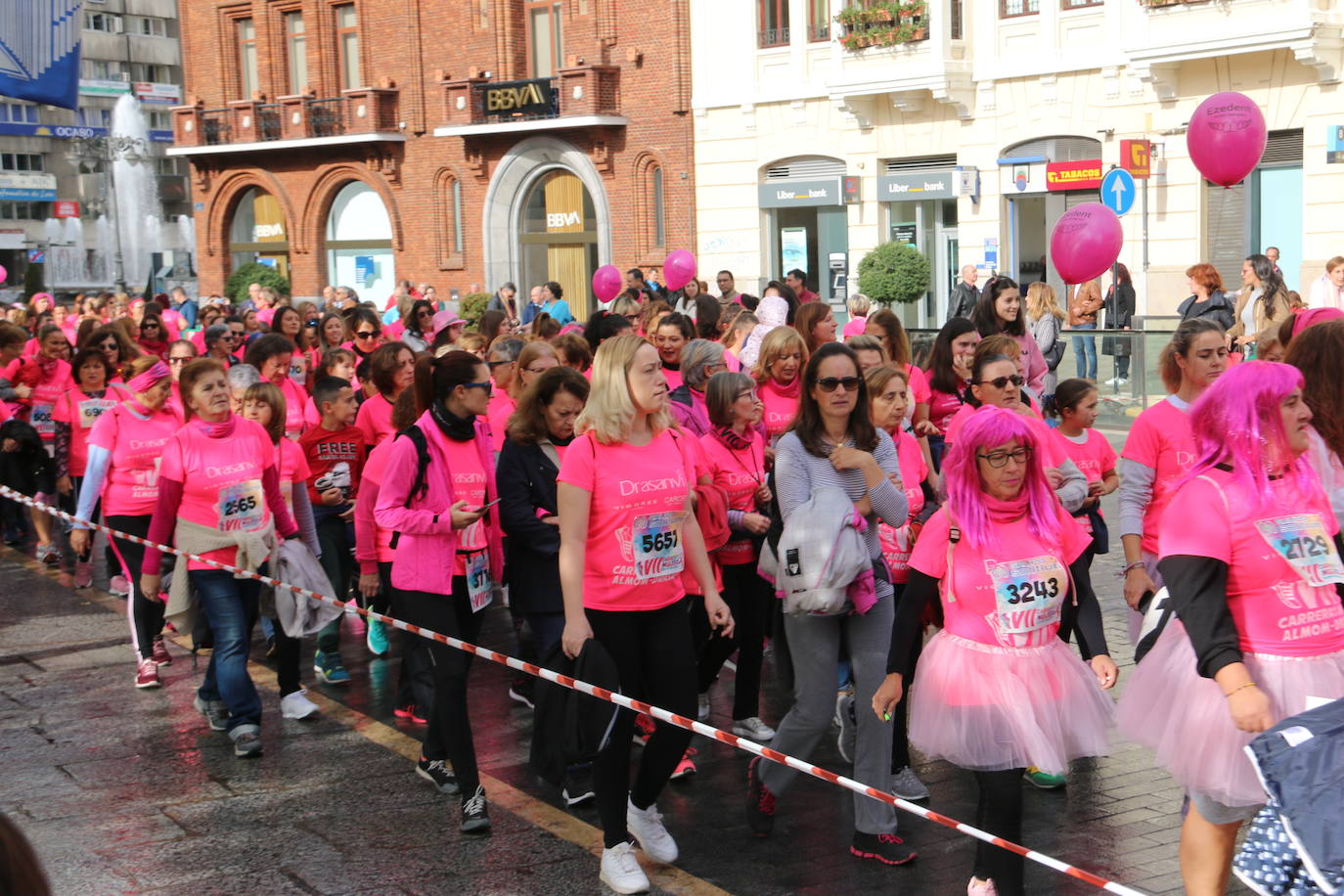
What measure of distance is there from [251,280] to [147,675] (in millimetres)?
31880

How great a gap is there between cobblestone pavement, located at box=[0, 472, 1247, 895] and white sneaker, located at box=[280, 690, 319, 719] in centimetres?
6

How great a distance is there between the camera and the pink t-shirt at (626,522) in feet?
17.8

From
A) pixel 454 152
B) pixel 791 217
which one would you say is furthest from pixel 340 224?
pixel 791 217

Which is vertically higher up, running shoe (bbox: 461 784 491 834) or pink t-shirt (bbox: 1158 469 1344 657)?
pink t-shirt (bbox: 1158 469 1344 657)

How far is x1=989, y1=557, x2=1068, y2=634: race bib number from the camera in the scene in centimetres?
480

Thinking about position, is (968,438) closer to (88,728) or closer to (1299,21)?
(88,728)

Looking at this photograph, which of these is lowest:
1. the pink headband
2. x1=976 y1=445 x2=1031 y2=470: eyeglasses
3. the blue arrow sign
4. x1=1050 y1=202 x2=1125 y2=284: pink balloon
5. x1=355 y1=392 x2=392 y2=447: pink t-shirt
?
x1=355 y1=392 x2=392 y2=447: pink t-shirt

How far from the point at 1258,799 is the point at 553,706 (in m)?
2.30

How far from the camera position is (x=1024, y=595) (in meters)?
4.82

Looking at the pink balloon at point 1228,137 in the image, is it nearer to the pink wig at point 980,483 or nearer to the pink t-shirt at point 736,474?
the pink t-shirt at point 736,474

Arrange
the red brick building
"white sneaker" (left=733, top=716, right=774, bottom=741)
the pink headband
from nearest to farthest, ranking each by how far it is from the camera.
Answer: "white sneaker" (left=733, top=716, right=774, bottom=741) < the pink headband < the red brick building

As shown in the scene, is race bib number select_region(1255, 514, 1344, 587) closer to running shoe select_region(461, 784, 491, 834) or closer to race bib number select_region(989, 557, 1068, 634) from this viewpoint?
race bib number select_region(989, 557, 1068, 634)

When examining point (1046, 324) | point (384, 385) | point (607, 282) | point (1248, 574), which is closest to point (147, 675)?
point (384, 385)

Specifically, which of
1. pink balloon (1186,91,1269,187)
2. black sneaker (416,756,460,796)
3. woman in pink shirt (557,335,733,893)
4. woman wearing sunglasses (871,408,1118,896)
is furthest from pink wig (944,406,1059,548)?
pink balloon (1186,91,1269,187)
